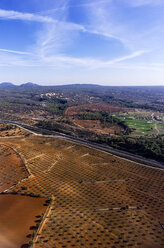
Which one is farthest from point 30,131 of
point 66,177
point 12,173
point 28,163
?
point 66,177

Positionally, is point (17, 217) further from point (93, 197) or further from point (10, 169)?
point (10, 169)

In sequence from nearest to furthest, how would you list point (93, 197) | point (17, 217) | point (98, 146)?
point (17, 217) < point (93, 197) < point (98, 146)

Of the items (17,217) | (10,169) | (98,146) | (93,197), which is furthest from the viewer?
(98,146)

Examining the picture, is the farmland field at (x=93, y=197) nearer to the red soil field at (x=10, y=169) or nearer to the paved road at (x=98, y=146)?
the red soil field at (x=10, y=169)

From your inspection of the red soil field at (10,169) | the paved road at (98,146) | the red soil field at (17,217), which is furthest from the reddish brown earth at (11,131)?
the red soil field at (17,217)

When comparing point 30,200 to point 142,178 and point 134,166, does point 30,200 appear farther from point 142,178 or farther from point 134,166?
point 134,166

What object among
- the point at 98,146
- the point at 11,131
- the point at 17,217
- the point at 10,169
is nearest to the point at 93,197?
the point at 17,217

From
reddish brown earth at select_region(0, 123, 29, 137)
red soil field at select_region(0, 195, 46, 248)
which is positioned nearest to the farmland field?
red soil field at select_region(0, 195, 46, 248)
